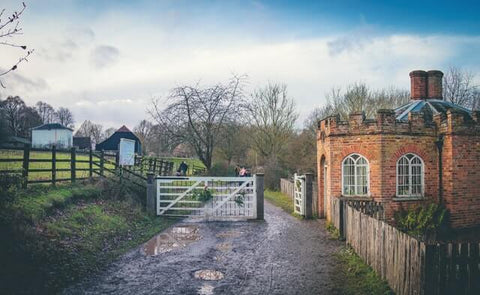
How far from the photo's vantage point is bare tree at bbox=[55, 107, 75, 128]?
83438mm

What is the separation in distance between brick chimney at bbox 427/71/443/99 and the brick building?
3491 millimetres

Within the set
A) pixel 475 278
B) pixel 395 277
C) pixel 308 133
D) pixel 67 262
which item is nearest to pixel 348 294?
pixel 395 277

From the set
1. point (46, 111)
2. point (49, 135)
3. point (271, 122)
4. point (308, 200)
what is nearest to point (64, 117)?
point (46, 111)

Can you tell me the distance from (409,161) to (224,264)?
923cm

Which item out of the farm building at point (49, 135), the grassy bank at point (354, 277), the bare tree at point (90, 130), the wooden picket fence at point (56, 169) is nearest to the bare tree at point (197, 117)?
the wooden picket fence at point (56, 169)

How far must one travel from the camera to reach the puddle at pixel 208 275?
7.70m

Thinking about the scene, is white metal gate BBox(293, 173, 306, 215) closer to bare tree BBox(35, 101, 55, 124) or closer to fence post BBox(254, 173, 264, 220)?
fence post BBox(254, 173, 264, 220)

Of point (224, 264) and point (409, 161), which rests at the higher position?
point (409, 161)

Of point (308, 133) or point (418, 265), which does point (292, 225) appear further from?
point (308, 133)

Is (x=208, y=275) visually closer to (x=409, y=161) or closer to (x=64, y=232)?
(x=64, y=232)

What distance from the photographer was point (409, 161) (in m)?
14.1

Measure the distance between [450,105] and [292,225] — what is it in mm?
9958

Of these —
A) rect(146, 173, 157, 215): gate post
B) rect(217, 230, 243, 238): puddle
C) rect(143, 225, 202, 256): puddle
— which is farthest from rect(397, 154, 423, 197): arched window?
rect(146, 173, 157, 215): gate post

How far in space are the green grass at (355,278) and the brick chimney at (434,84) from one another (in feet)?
37.7
